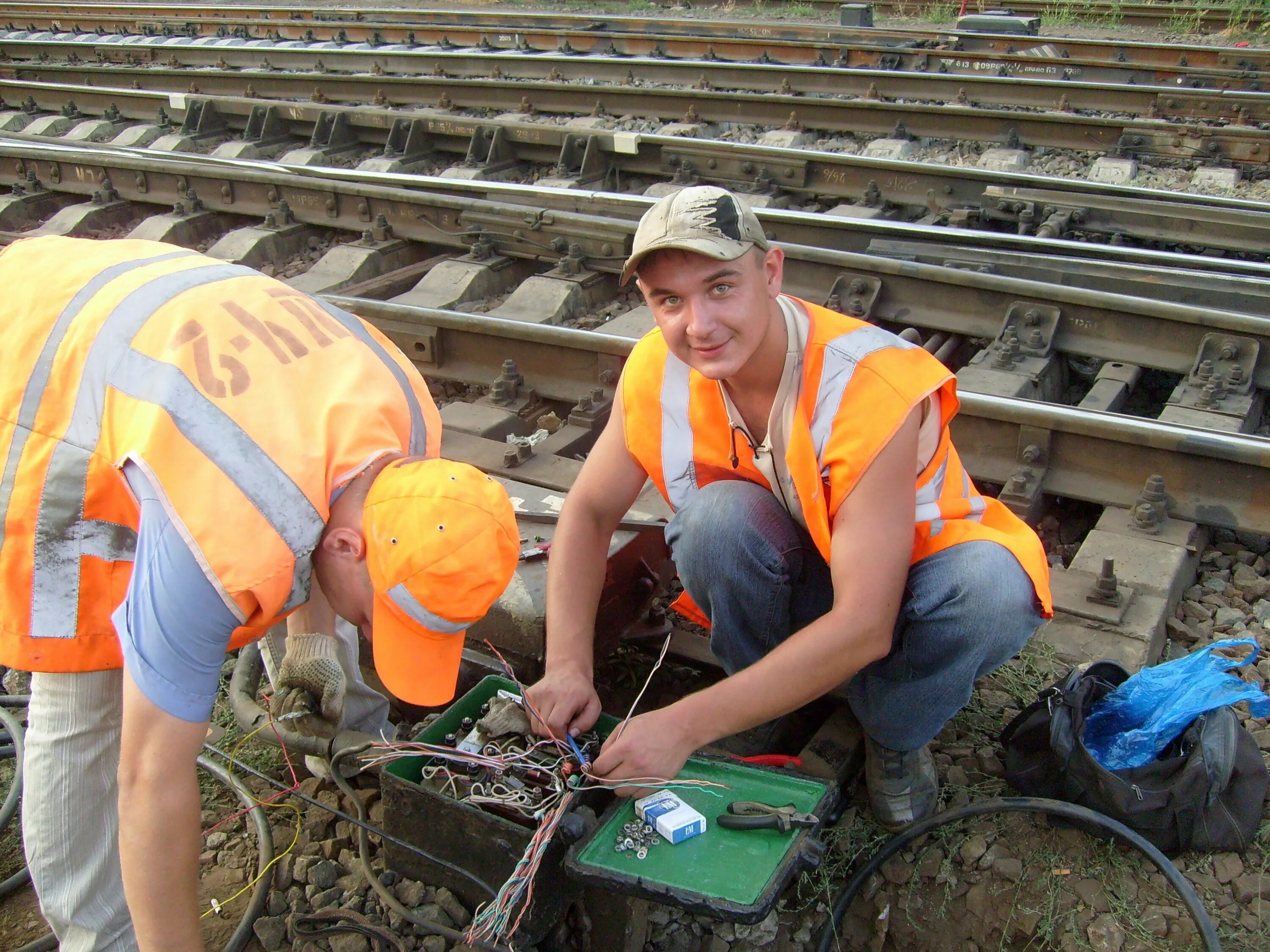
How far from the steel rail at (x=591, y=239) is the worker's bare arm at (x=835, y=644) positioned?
2461 millimetres

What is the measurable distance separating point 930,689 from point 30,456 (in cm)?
186

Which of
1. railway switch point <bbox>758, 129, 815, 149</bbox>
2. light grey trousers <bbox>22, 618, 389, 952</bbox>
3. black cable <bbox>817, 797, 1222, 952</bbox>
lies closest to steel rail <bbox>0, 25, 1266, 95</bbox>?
railway switch point <bbox>758, 129, 815, 149</bbox>

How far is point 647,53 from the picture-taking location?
32.8ft

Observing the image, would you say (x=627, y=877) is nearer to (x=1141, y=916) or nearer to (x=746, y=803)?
(x=746, y=803)

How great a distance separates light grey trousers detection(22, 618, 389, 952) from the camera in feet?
7.15

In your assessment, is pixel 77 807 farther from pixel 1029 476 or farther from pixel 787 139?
pixel 787 139

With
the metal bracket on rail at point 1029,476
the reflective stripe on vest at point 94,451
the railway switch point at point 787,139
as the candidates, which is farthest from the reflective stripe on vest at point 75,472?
the railway switch point at point 787,139

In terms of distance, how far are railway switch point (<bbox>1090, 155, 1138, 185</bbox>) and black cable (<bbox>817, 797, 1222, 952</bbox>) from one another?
4702mm

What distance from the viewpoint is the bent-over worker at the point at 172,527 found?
1.79 metres

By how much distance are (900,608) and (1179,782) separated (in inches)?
28.6

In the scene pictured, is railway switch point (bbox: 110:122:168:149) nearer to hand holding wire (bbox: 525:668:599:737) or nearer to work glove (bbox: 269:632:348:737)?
work glove (bbox: 269:632:348:737)

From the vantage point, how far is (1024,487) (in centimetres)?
363

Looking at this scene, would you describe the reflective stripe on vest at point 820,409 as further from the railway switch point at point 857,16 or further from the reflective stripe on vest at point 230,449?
the railway switch point at point 857,16

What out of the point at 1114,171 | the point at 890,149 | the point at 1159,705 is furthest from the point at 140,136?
the point at 1159,705
